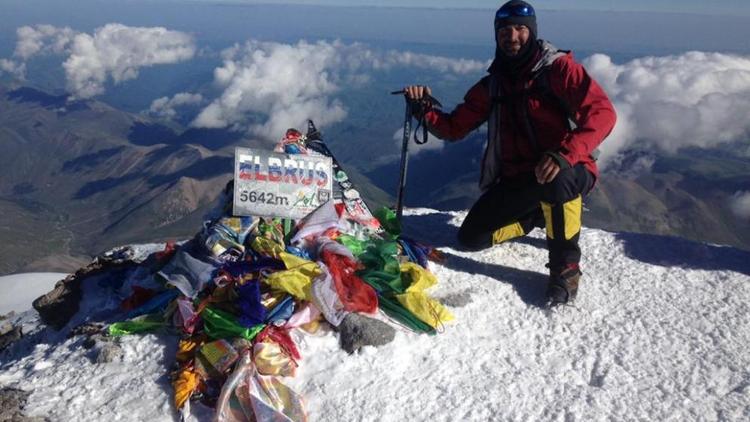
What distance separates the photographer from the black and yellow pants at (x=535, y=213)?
242 inches

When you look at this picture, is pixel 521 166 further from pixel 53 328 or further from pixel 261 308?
pixel 53 328

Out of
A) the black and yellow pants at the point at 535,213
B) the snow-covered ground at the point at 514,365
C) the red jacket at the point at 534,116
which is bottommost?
the snow-covered ground at the point at 514,365

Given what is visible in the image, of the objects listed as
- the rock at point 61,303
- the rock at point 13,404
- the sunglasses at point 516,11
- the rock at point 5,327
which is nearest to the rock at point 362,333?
the rock at point 13,404

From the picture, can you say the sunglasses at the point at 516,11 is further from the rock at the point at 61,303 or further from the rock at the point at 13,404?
the rock at the point at 61,303

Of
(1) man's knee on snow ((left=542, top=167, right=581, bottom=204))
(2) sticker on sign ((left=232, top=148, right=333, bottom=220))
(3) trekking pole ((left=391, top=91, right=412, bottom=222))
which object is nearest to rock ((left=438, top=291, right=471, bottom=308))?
(1) man's knee on snow ((left=542, top=167, right=581, bottom=204))

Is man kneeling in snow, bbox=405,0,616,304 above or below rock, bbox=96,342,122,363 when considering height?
above

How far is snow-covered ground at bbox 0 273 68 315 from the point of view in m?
15.8

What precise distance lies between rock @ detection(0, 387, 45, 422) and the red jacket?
5.65 meters

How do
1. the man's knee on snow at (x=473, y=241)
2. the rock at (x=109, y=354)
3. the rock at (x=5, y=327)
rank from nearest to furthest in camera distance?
the rock at (x=109, y=354), the man's knee on snow at (x=473, y=241), the rock at (x=5, y=327)

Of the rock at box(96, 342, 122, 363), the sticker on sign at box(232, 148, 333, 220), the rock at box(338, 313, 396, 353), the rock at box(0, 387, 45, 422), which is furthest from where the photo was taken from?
the sticker on sign at box(232, 148, 333, 220)

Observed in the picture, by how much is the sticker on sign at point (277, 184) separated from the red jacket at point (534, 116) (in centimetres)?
191

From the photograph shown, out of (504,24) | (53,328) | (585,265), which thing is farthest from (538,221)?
(53,328)

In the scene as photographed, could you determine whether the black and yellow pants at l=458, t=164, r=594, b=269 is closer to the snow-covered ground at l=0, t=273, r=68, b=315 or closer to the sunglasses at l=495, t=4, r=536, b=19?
the sunglasses at l=495, t=4, r=536, b=19

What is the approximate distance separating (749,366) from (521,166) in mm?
3273
